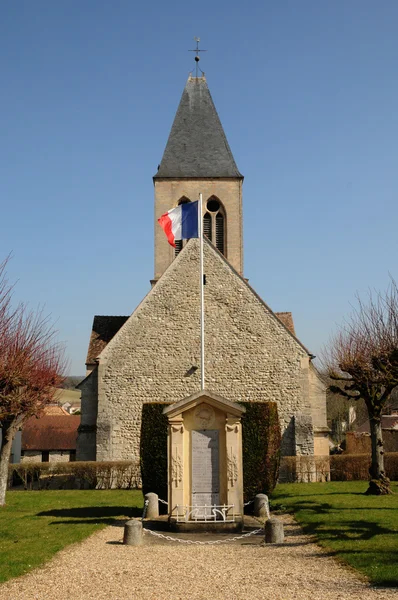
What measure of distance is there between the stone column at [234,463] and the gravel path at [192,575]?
3.81ft

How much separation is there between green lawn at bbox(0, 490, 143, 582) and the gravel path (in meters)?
0.40

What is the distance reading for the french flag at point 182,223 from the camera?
16.6 m

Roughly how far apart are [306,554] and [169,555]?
1.98m

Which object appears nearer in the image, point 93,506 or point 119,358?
point 93,506

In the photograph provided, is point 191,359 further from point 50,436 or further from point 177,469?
point 50,436

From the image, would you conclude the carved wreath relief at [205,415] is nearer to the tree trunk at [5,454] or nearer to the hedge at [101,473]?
the tree trunk at [5,454]

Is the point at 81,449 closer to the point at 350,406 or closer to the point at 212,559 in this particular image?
the point at 212,559

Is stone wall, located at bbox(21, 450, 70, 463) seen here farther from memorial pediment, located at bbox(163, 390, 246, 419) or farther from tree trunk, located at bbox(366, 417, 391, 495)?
memorial pediment, located at bbox(163, 390, 246, 419)

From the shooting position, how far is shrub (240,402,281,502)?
14.8 m

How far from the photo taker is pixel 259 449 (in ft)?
49.2

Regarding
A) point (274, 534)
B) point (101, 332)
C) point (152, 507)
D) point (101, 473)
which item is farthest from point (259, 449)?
point (101, 332)

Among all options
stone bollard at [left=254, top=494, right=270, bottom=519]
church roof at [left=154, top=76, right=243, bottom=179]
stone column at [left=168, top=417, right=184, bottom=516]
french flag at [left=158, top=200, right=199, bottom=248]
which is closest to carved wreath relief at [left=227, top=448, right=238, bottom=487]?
stone column at [left=168, top=417, right=184, bottom=516]

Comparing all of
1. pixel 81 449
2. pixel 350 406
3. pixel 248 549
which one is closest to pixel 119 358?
pixel 81 449

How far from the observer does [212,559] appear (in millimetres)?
8930
